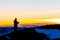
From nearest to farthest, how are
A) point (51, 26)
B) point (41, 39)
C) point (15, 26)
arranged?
1. point (15, 26)
2. point (41, 39)
3. point (51, 26)

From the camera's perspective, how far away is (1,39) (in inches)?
1193

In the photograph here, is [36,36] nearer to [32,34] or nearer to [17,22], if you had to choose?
[32,34]

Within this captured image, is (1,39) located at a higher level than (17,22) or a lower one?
lower

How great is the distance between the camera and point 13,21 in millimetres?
29719

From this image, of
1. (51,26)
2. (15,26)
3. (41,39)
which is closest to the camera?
(15,26)

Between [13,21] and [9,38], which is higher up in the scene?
[13,21]

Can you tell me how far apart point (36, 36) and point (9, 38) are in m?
3.28

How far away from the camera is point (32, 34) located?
98.0 ft

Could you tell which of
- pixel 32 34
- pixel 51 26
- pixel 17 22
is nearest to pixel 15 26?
pixel 17 22

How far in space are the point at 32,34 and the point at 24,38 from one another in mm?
1223

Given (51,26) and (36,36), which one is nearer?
(36,36)

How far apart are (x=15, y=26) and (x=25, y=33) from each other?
149 centimetres

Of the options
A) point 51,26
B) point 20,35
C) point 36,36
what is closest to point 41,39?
point 36,36

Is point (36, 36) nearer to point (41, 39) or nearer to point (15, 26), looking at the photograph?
point (41, 39)
